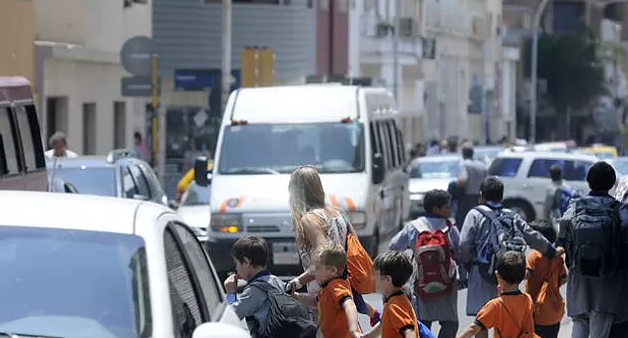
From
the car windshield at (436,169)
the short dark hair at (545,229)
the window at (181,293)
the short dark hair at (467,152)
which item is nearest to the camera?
the window at (181,293)

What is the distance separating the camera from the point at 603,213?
10.4 m

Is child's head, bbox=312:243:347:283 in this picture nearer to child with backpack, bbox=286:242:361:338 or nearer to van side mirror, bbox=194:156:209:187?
child with backpack, bbox=286:242:361:338

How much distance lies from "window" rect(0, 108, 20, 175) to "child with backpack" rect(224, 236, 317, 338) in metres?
6.43

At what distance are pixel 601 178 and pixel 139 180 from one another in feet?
33.1

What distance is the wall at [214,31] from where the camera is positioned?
41625mm

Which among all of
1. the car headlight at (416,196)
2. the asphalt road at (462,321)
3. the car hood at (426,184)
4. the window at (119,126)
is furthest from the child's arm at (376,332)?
the window at (119,126)

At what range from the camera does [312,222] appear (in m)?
9.98

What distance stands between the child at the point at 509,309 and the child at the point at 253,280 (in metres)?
1.22

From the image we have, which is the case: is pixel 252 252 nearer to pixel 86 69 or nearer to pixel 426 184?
pixel 86 69

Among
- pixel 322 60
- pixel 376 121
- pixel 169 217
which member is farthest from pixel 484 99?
pixel 169 217

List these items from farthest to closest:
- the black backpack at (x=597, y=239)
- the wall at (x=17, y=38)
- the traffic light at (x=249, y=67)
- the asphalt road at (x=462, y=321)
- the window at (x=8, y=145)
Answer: the traffic light at (x=249, y=67)
the wall at (x=17, y=38)
the window at (x=8, y=145)
the asphalt road at (x=462, y=321)
the black backpack at (x=597, y=239)

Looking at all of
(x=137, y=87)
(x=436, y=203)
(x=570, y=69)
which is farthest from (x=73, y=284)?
(x=570, y=69)

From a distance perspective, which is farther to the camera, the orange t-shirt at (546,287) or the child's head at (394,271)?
the orange t-shirt at (546,287)

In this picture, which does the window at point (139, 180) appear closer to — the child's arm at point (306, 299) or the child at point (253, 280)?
the child's arm at point (306, 299)
